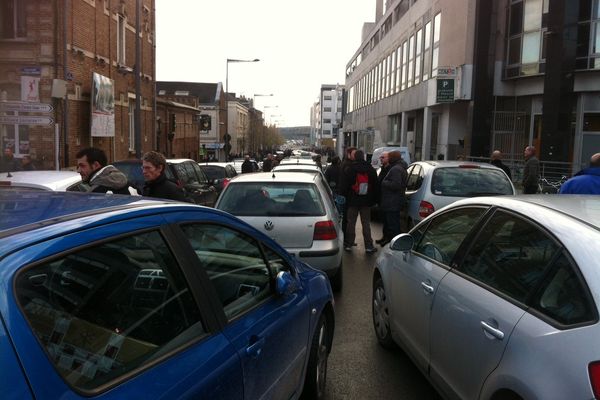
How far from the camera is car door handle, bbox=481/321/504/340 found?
268cm

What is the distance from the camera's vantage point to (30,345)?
1.54 meters

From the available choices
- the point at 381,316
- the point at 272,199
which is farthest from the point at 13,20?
the point at 381,316

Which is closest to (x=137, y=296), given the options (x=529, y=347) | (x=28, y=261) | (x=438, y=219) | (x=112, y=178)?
(x=28, y=261)

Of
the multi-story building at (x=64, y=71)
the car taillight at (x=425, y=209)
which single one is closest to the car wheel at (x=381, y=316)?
the car taillight at (x=425, y=209)

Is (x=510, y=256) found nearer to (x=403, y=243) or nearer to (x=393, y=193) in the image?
(x=403, y=243)

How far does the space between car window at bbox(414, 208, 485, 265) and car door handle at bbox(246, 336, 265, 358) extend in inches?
62.6

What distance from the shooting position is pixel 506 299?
2850 millimetres

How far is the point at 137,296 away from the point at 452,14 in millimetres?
29814

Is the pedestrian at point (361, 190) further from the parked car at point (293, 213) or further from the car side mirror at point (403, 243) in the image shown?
the car side mirror at point (403, 243)

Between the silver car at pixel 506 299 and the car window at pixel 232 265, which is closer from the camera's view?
the silver car at pixel 506 299

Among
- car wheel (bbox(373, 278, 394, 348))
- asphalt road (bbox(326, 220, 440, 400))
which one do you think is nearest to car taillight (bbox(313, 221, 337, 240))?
asphalt road (bbox(326, 220, 440, 400))

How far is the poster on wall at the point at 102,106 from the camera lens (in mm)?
21312

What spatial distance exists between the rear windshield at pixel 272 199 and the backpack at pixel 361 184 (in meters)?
2.67

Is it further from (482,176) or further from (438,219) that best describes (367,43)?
(438,219)
